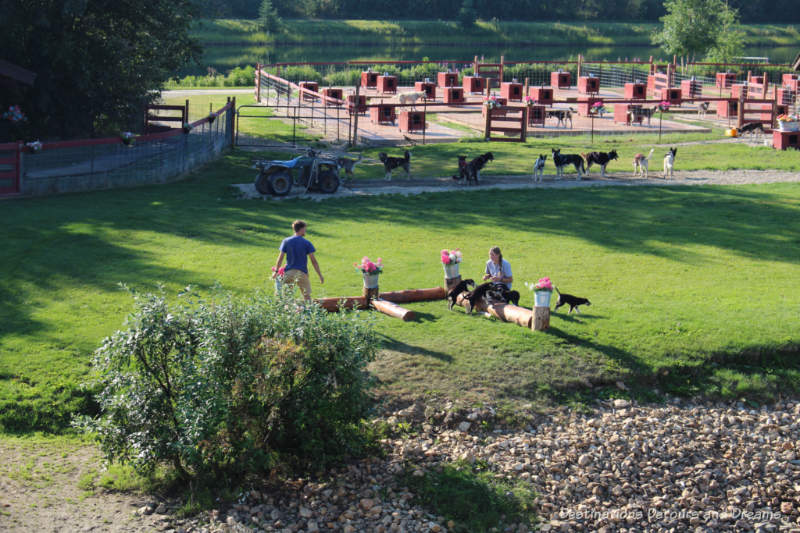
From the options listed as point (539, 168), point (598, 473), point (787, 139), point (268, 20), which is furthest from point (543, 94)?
point (268, 20)

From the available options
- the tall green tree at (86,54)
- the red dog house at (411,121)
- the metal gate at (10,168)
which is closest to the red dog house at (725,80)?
the red dog house at (411,121)

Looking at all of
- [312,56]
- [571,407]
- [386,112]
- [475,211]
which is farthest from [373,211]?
[312,56]

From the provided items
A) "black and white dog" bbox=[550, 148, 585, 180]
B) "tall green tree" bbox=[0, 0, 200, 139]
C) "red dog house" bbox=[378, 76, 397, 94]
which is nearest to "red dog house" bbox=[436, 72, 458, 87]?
"red dog house" bbox=[378, 76, 397, 94]

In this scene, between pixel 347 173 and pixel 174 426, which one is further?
pixel 347 173

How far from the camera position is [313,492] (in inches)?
394

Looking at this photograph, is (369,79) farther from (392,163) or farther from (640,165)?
(640,165)

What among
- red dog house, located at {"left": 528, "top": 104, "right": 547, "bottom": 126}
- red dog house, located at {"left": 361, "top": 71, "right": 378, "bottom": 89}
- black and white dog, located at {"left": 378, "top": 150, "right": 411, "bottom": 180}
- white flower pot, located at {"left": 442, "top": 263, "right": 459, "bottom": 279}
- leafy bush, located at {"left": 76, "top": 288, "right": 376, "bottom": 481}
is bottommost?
leafy bush, located at {"left": 76, "top": 288, "right": 376, "bottom": 481}

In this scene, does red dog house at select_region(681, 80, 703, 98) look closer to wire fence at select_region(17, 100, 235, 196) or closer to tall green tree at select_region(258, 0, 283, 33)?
wire fence at select_region(17, 100, 235, 196)

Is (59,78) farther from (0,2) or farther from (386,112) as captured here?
(386,112)

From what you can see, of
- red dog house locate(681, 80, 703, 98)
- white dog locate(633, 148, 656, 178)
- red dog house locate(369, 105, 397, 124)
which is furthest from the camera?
red dog house locate(681, 80, 703, 98)

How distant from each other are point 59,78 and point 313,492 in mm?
23401

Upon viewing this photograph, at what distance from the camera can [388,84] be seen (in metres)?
49.1

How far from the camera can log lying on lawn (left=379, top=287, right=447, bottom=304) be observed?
586 inches

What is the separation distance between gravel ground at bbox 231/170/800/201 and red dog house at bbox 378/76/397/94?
903 inches
